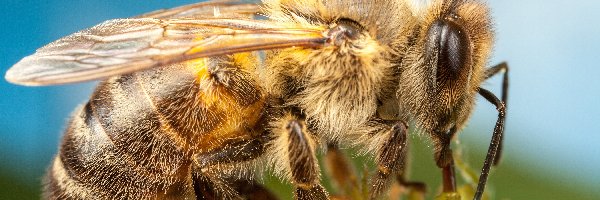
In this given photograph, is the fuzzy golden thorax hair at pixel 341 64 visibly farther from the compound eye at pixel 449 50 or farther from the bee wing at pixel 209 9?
the bee wing at pixel 209 9

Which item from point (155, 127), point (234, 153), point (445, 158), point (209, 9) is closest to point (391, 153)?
point (445, 158)

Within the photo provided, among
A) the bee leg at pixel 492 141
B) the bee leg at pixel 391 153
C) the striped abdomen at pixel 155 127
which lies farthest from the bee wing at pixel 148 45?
the bee leg at pixel 492 141

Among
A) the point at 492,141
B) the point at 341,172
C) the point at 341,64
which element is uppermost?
the point at 341,64

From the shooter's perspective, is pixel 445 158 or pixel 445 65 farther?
pixel 445 158

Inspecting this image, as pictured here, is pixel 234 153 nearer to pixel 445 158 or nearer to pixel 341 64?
pixel 341 64

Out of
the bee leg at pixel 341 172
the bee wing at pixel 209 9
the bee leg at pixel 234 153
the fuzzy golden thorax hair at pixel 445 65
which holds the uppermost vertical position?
the bee wing at pixel 209 9

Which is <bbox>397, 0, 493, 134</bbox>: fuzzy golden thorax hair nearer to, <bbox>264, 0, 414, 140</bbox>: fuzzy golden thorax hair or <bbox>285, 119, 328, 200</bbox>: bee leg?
<bbox>264, 0, 414, 140</bbox>: fuzzy golden thorax hair
